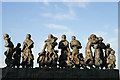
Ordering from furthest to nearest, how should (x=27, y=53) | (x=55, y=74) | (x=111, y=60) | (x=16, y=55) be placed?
(x=111, y=60) < (x=27, y=53) < (x=16, y=55) < (x=55, y=74)

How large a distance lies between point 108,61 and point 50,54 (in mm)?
4916

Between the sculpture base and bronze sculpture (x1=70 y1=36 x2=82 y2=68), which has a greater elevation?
bronze sculpture (x1=70 y1=36 x2=82 y2=68)

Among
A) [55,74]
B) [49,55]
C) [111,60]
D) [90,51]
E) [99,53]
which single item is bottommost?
[55,74]

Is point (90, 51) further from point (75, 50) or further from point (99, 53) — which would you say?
point (75, 50)

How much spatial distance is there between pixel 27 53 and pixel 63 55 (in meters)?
2.88

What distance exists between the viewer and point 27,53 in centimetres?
1644

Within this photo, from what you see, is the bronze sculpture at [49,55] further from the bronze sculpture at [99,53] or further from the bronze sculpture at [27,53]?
the bronze sculpture at [99,53]

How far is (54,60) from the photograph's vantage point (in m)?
16.4

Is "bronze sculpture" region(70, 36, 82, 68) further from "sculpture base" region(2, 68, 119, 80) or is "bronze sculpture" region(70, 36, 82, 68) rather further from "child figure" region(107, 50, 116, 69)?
"child figure" region(107, 50, 116, 69)

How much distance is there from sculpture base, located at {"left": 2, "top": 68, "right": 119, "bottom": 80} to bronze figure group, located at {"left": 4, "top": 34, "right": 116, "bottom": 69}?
17.8 inches

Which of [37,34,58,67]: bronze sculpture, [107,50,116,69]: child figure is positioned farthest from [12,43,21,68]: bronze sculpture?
[107,50,116,69]: child figure

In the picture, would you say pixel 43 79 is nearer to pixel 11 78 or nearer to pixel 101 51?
pixel 11 78

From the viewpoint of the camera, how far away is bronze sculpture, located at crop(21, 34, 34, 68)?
16250 millimetres

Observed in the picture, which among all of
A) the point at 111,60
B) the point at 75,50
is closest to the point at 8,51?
the point at 75,50
